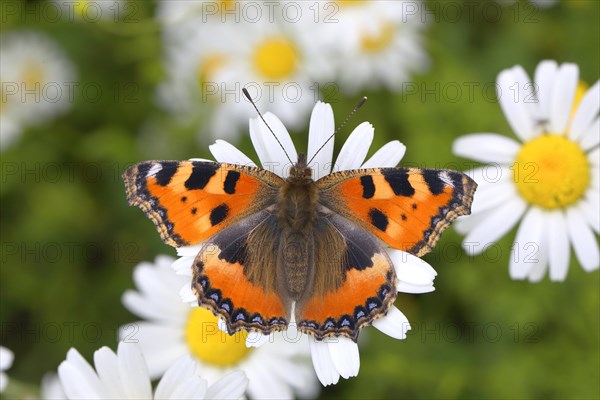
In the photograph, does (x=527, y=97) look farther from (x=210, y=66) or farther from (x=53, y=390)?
(x=53, y=390)

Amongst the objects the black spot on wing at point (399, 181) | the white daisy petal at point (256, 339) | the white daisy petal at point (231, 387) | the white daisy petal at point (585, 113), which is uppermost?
the white daisy petal at point (585, 113)

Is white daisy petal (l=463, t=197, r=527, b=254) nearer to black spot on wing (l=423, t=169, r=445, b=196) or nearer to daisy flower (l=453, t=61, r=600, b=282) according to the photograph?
daisy flower (l=453, t=61, r=600, b=282)

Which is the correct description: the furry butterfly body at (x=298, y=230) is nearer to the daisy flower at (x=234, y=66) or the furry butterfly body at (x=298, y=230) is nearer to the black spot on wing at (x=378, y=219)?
the black spot on wing at (x=378, y=219)

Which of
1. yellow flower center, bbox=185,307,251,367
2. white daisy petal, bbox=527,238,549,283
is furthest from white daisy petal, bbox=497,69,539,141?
yellow flower center, bbox=185,307,251,367

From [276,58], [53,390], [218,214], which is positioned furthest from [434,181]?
[276,58]

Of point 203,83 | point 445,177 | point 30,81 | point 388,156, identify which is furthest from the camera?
point 30,81

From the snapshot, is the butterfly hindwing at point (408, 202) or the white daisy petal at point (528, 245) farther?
the white daisy petal at point (528, 245)

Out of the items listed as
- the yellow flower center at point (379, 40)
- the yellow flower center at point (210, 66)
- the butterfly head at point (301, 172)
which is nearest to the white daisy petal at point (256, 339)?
the butterfly head at point (301, 172)
